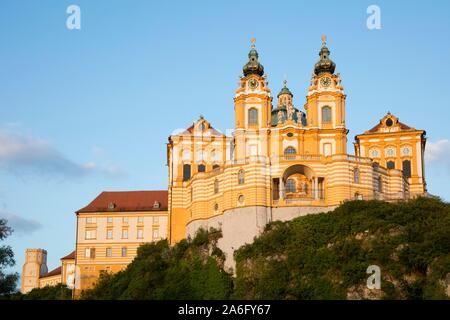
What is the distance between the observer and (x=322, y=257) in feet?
224

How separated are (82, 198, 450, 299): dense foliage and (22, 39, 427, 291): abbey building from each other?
9.43 ft

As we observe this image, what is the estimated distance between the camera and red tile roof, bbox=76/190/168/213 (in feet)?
318

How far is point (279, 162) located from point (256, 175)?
112 inches

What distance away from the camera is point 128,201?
9856 centimetres

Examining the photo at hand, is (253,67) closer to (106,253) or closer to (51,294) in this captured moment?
(106,253)

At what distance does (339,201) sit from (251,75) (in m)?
19.9

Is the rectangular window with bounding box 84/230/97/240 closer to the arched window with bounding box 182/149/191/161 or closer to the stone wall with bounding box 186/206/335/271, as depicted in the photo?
the arched window with bounding box 182/149/191/161

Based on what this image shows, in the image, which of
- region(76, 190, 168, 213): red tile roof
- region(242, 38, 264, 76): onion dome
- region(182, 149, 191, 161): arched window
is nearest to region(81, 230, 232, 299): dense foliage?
region(182, 149, 191, 161): arched window

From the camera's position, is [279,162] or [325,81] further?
[325,81]

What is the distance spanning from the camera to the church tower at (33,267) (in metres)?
153

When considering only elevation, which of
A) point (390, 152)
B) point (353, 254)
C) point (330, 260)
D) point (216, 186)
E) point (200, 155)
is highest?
point (390, 152)

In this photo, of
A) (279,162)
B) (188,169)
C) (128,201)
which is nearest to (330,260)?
(279,162)

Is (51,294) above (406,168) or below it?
below
